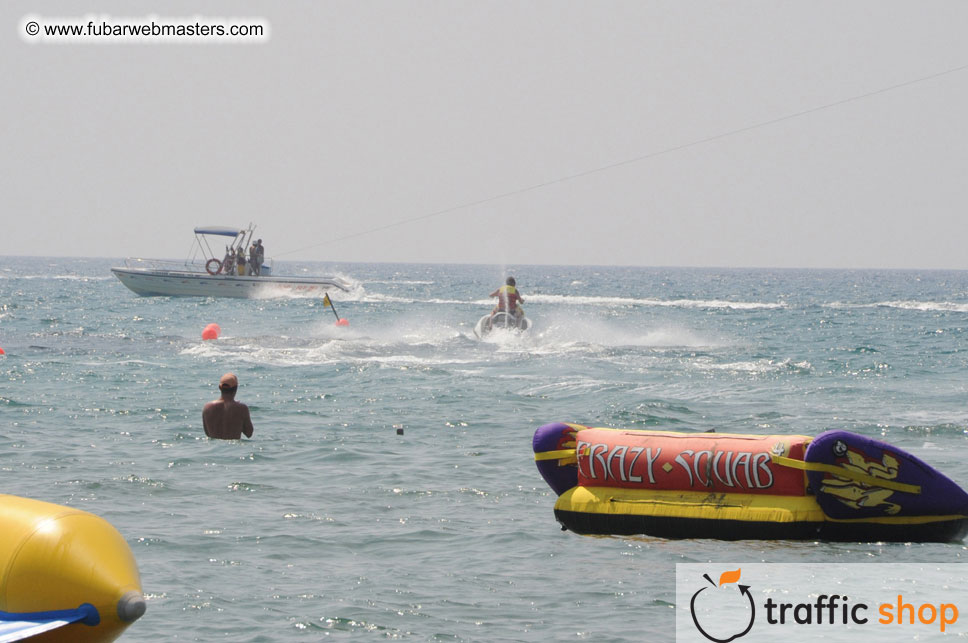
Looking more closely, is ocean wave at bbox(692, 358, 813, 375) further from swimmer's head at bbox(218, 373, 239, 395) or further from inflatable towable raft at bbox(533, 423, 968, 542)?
inflatable towable raft at bbox(533, 423, 968, 542)

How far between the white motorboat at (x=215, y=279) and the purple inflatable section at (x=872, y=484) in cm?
4075

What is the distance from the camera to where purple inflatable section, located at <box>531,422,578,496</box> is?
1027cm

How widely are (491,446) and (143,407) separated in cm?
632

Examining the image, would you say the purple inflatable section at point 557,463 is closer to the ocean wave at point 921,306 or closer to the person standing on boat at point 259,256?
the person standing on boat at point 259,256

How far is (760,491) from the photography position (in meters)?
9.50

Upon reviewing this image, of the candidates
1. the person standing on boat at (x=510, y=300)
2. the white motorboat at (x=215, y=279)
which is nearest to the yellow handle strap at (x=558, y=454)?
the person standing on boat at (x=510, y=300)

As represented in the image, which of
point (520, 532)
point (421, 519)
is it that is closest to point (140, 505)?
point (421, 519)

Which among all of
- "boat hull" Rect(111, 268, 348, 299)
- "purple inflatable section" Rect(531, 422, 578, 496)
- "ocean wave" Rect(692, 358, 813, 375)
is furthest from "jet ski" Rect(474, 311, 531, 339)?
"boat hull" Rect(111, 268, 348, 299)

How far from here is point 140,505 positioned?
34.7 ft

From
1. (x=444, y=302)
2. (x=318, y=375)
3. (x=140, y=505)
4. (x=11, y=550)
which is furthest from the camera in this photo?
(x=444, y=302)

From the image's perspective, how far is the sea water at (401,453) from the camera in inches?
314

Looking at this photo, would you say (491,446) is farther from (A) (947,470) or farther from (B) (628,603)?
(B) (628,603)

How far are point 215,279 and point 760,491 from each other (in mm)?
42195

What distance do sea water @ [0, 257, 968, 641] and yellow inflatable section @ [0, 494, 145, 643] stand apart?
4.77 ft
